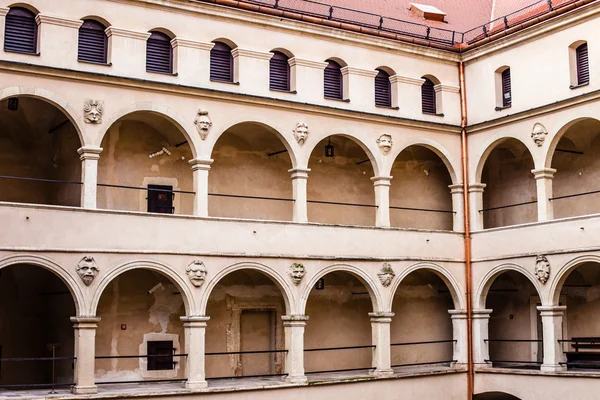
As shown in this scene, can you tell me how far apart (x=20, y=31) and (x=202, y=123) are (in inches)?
197

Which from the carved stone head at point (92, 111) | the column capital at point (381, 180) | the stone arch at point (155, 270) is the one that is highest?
the carved stone head at point (92, 111)

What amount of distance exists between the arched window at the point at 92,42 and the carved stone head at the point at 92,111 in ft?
3.51

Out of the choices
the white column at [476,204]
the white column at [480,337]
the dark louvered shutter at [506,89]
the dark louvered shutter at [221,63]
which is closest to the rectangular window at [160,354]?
the dark louvered shutter at [221,63]

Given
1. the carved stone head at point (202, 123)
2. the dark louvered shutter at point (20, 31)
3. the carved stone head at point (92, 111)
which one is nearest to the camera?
the dark louvered shutter at point (20, 31)

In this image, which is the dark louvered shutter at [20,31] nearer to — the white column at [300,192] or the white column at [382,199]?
the white column at [300,192]

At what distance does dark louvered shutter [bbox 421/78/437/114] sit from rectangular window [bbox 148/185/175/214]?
8266mm

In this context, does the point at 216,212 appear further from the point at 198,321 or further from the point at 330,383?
the point at 330,383

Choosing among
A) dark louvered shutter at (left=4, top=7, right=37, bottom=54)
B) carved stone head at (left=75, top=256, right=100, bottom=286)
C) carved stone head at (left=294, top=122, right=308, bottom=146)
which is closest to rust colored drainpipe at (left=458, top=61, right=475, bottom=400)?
carved stone head at (left=294, top=122, right=308, bottom=146)

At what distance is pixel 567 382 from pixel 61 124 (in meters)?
15.2

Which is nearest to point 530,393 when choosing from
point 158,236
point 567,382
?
point 567,382

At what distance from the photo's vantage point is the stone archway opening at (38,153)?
1008 inches

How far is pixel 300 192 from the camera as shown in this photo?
86.8 ft

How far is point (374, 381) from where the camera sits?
88.5 feet

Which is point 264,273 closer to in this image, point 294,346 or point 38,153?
point 294,346
